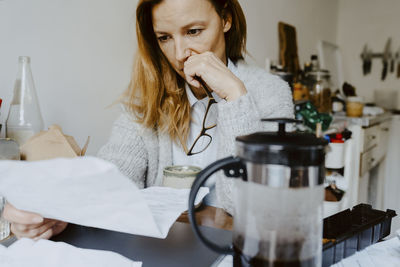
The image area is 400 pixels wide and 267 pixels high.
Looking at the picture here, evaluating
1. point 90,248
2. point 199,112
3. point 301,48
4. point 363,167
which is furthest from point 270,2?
point 90,248

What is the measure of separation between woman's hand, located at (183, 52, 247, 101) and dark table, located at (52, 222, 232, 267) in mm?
353

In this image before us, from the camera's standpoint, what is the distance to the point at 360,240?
51 cm

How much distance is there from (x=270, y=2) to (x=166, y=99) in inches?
54.3

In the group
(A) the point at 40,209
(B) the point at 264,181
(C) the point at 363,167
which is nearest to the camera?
(B) the point at 264,181

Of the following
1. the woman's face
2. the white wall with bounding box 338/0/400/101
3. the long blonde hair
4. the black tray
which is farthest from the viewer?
the white wall with bounding box 338/0/400/101

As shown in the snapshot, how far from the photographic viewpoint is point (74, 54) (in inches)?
41.4

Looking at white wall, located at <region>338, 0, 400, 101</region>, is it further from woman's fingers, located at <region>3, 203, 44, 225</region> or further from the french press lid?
woman's fingers, located at <region>3, 203, 44, 225</region>

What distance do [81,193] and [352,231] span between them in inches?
14.8

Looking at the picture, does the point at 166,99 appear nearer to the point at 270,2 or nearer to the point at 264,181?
the point at 264,181

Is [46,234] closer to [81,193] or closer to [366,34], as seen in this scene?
[81,193]

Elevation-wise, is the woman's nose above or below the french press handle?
above

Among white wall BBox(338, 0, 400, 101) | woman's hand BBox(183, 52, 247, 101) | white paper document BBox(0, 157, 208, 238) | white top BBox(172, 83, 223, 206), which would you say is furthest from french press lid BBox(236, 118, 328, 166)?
white wall BBox(338, 0, 400, 101)

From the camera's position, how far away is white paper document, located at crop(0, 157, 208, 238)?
382 millimetres

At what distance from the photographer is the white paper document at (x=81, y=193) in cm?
38
